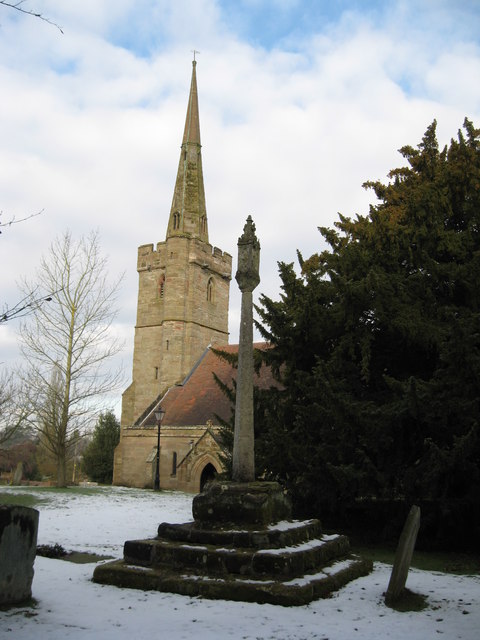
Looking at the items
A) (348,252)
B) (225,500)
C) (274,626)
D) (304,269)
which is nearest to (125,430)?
(304,269)

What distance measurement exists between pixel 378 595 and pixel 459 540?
5353mm

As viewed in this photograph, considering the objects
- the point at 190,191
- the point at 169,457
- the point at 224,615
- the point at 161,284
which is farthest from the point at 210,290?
the point at 224,615

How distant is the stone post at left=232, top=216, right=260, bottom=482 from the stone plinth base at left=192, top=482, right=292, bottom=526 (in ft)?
1.03

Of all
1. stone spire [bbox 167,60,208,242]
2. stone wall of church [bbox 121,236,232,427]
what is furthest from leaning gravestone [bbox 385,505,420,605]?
stone spire [bbox 167,60,208,242]

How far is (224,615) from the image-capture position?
17.4 feet

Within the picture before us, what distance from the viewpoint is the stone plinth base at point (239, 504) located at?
278 inches

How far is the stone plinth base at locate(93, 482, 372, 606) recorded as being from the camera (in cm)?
600

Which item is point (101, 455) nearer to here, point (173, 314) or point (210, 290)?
point (173, 314)

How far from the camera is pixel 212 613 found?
535 cm

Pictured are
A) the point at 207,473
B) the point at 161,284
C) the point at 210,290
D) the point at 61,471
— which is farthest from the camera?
the point at 210,290

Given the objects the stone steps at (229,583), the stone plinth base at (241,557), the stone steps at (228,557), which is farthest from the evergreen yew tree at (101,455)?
the stone steps at (229,583)

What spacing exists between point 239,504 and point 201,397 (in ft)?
77.6

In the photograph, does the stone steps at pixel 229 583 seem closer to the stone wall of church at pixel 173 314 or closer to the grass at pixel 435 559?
the grass at pixel 435 559

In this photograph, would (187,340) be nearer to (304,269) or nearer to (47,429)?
(47,429)
